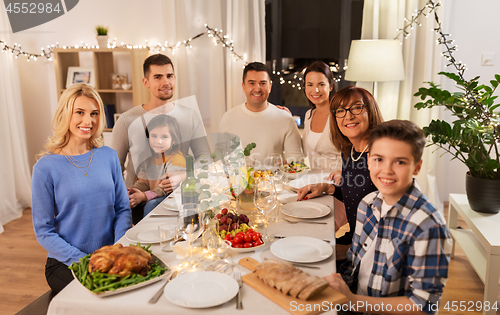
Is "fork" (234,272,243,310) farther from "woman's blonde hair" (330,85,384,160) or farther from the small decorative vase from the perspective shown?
the small decorative vase

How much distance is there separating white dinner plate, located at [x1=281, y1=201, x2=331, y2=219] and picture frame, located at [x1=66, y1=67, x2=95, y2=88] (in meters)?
2.83

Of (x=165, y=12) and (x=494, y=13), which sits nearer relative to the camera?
(x=494, y=13)

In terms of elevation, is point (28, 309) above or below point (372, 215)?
below

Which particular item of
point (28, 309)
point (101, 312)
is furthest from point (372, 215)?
point (28, 309)

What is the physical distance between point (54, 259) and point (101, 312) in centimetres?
83

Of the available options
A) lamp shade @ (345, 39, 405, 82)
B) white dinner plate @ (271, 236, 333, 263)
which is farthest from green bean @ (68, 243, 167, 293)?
lamp shade @ (345, 39, 405, 82)

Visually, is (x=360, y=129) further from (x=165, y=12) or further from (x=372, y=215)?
(x=165, y=12)

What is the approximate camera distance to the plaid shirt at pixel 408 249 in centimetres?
116

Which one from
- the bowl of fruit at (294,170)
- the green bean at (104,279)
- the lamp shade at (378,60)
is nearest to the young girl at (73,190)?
the green bean at (104,279)

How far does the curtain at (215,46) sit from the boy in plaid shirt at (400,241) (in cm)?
269

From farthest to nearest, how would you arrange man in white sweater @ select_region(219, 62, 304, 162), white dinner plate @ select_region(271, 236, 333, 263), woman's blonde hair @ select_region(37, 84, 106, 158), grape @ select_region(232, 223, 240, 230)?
1. man in white sweater @ select_region(219, 62, 304, 162)
2. woman's blonde hair @ select_region(37, 84, 106, 158)
3. grape @ select_region(232, 223, 240, 230)
4. white dinner plate @ select_region(271, 236, 333, 263)

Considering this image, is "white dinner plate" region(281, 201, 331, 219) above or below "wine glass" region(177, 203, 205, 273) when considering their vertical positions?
below

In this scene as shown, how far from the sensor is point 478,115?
255 centimetres

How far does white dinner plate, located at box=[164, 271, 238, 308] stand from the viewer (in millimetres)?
1095
